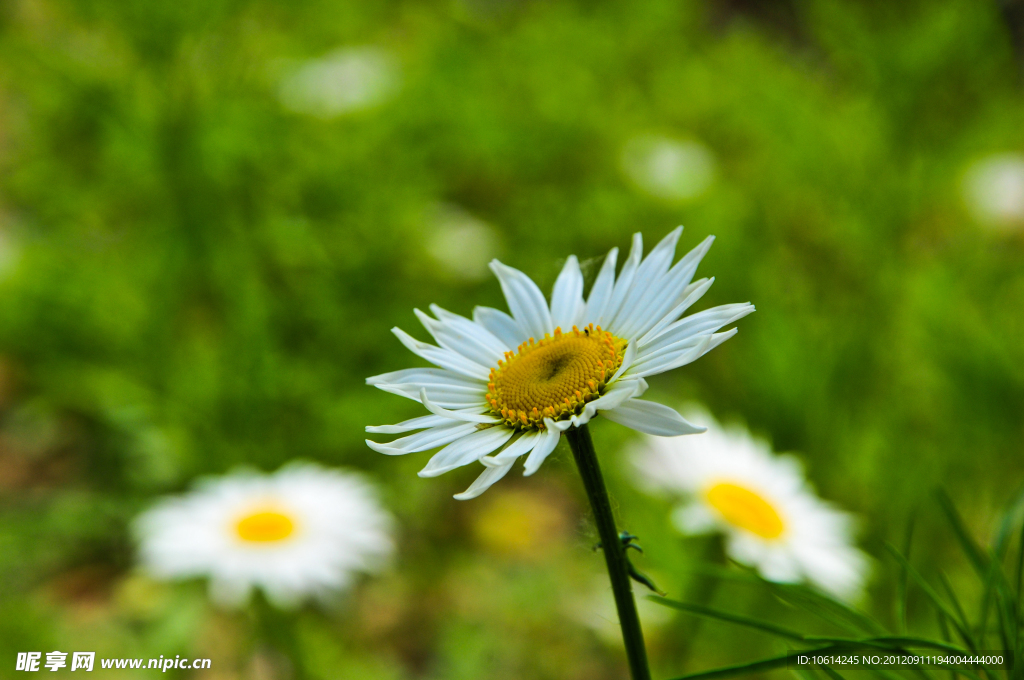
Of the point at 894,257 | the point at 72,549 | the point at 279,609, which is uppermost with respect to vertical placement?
the point at 894,257

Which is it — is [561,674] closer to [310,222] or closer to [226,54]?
[310,222]

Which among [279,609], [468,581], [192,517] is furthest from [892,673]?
[468,581]

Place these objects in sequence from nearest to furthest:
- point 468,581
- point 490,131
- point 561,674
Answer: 1. point 561,674
2. point 468,581
3. point 490,131

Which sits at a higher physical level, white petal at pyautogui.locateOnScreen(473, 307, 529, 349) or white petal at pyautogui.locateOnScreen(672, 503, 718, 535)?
white petal at pyautogui.locateOnScreen(672, 503, 718, 535)

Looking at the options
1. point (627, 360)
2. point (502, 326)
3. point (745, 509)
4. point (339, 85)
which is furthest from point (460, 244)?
point (627, 360)

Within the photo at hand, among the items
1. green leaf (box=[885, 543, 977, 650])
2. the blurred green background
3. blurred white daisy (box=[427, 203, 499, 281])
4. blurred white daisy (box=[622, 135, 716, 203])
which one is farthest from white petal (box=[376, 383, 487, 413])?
blurred white daisy (box=[622, 135, 716, 203])
